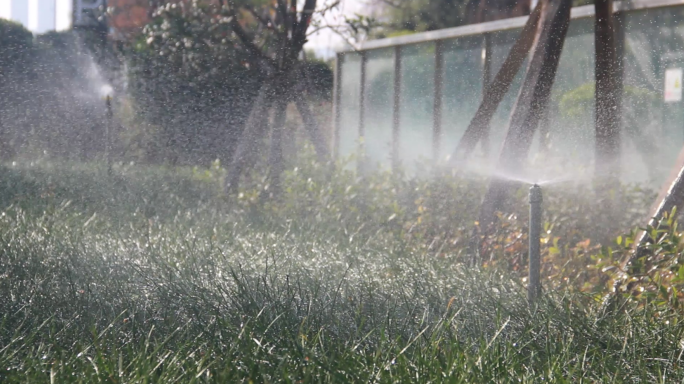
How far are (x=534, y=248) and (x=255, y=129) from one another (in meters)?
4.11

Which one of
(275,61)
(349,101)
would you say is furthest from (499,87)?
(275,61)

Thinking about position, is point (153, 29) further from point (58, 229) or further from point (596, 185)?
point (596, 185)

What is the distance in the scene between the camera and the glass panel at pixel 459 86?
18.9ft

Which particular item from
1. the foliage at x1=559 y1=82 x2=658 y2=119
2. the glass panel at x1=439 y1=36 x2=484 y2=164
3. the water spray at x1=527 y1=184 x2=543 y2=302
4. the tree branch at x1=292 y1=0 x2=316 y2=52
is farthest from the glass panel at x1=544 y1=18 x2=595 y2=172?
the tree branch at x1=292 y1=0 x2=316 y2=52

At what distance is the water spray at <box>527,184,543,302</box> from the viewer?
2777mm

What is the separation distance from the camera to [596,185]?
4.26 metres

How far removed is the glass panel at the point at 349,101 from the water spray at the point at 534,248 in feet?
13.2

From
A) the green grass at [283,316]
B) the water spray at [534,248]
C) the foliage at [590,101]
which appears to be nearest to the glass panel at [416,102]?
the foliage at [590,101]

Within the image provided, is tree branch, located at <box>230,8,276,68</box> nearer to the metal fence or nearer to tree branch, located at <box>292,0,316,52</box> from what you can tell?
tree branch, located at <box>292,0,316,52</box>

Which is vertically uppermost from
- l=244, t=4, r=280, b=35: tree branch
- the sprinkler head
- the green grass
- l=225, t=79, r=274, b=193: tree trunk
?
l=244, t=4, r=280, b=35: tree branch

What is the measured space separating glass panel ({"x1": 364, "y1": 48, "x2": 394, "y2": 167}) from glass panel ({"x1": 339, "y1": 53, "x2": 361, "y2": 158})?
12cm

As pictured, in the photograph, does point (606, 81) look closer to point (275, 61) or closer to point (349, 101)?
point (349, 101)

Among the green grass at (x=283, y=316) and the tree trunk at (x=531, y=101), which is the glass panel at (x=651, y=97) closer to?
the tree trunk at (x=531, y=101)

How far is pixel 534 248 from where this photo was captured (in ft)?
9.20
